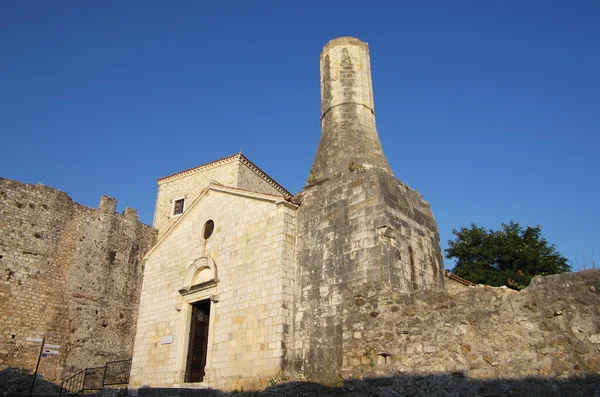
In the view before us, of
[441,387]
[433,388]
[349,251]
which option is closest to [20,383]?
[349,251]

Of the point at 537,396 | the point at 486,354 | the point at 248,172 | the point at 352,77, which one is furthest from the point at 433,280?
the point at 248,172

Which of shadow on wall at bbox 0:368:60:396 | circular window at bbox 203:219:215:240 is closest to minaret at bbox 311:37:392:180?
circular window at bbox 203:219:215:240

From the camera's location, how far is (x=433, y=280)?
10219 millimetres

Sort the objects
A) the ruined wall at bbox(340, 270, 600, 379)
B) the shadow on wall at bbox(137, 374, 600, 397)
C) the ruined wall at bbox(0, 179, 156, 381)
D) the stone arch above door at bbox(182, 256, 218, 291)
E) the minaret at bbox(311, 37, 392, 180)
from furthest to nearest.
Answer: the ruined wall at bbox(0, 179, 156, 381) → the stone arch above door at bbox(182, 256, 218, 291) → the minaret at bbox(311, 37, 392, 180) → the ruined wall at bbox(340, 270, 600, 379) → the shadow on wall at bbox(137, 374, 600, 397)

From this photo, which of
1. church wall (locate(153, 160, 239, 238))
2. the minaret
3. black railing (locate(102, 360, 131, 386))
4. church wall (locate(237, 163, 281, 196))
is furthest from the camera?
church wall (locate(153, 160, 239, 238))

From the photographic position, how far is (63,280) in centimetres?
1944

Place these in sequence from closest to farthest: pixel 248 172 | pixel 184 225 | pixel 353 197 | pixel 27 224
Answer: pixel 353 197
pixel 184 225
pixel 27 224
pixel 248 172

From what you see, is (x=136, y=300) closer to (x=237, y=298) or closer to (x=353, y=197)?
(x=237, y=298)

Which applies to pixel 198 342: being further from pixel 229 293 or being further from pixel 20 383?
pixel 20 383

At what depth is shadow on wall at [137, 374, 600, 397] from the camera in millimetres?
5636

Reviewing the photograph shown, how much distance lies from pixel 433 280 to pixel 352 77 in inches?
240

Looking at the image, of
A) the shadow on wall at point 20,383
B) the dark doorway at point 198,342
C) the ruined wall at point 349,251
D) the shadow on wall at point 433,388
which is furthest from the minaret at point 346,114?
the shadow on wall at point 20,383

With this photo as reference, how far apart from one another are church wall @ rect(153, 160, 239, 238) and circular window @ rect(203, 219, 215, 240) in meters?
10.0

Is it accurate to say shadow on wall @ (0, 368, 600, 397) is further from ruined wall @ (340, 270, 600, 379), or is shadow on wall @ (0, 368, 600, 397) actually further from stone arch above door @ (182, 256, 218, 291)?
stone arch above door @ (182, 256, 218, 291)
